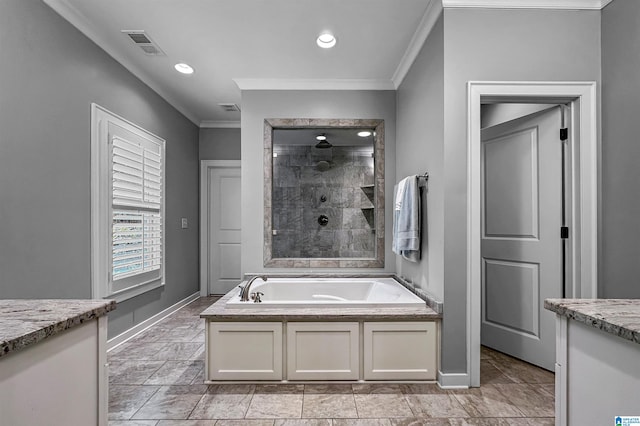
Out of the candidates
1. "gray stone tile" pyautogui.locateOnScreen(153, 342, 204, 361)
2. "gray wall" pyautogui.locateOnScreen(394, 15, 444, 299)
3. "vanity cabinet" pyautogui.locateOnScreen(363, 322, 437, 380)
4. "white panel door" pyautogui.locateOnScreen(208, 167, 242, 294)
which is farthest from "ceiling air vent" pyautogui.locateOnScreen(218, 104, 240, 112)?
"vanity cabinet" pyautogui.locateOnScreen(363, 322, 437, 380)

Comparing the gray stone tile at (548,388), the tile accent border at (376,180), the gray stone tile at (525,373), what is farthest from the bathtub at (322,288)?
the gray stone tile at (548,388)

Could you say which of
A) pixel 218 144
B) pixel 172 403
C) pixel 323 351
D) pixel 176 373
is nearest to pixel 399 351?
pixel 323 351

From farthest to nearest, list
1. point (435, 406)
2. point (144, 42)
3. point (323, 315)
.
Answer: point (144, 42) < point (323, 315) < point (435, 406)

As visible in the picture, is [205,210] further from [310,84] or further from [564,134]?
[564,134]

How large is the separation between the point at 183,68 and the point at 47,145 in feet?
4.75

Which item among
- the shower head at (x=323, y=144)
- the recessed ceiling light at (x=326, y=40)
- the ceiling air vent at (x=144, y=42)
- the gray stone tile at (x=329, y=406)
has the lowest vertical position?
the gray stone tile at (x=329, y=406)

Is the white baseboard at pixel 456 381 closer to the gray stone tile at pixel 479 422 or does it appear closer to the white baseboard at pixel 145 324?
the gray stone tile at pixel 479 422

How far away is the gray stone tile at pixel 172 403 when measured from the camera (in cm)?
201

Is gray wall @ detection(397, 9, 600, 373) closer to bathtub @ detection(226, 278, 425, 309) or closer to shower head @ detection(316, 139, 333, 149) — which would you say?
bathtub @ detection(226, 278, 425, 309)

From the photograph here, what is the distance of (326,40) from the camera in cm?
278

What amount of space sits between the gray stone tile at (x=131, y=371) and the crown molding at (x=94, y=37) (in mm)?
2471

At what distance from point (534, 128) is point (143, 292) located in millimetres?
3726

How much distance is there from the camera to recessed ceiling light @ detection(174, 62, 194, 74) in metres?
3.26

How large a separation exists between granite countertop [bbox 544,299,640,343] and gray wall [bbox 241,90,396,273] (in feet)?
7.93
